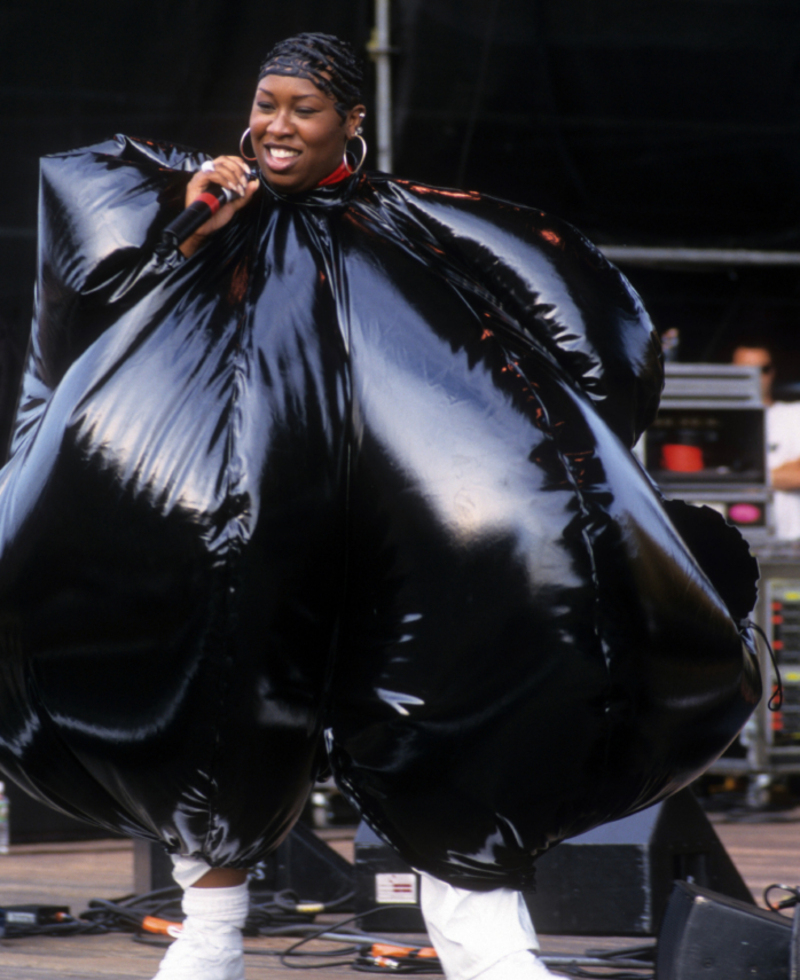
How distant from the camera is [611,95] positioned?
396cm

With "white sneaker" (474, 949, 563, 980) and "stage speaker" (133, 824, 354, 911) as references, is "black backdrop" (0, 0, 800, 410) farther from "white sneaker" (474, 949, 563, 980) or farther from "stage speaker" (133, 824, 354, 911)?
"white sneaker" (474, 949, 563, 980)

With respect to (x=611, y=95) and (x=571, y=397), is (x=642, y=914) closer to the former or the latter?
(x=571, y=397)

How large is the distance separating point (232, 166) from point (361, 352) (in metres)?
0.30

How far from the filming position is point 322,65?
4.32 ft

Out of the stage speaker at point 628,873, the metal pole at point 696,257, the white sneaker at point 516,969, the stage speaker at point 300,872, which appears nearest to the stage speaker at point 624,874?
the stage speaker at point 628,873

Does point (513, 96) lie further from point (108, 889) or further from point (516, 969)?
point (516, 969)

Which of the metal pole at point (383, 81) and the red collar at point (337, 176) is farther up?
Answer: the metal pole at point (383, 81)

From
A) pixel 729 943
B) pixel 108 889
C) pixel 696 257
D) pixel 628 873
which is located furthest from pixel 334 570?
pixel 696 257

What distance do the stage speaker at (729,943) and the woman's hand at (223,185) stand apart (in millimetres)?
1060

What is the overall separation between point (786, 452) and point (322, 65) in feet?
13.0

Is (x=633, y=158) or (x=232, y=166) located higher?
(x=633, y=158)

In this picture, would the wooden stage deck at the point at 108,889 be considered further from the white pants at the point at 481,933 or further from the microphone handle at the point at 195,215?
the microphone handle at the point at 195,215

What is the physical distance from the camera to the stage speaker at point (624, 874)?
2.09 metres

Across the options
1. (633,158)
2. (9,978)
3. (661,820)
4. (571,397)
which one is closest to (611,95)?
(633,158)
